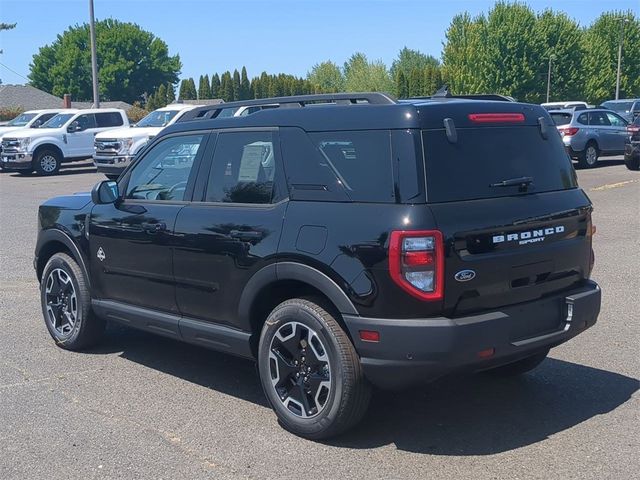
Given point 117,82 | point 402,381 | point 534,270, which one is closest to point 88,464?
point 402,381

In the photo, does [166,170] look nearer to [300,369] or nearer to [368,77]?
[300,369]

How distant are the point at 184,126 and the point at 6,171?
999 inches

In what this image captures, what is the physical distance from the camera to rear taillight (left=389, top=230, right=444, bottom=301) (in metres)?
4.16

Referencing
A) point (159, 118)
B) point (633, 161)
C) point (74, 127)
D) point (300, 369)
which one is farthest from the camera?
point (74, 127)

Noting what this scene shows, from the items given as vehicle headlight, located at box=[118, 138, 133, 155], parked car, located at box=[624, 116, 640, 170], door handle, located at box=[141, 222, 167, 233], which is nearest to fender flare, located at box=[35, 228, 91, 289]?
door handle, located at box=[141, 222, 167, 233]

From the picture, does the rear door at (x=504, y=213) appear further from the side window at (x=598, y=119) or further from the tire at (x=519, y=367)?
the side window at (x=598, y=119)

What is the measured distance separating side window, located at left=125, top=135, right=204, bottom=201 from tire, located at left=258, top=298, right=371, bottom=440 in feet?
4.53

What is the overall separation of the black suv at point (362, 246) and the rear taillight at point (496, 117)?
1 cm

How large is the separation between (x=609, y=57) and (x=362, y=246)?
7353 cm

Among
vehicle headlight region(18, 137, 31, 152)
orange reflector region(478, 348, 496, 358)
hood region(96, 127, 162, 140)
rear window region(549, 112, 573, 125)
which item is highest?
hood region(96, 127, 162, 140)

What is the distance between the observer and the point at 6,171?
94.9 feet

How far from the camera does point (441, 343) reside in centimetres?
415

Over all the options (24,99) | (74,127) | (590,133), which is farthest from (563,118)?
(24,99)

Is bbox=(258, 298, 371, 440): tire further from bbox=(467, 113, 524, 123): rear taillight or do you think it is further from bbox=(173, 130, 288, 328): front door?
bbox=(467, 113, 524, 123): rear taillight
